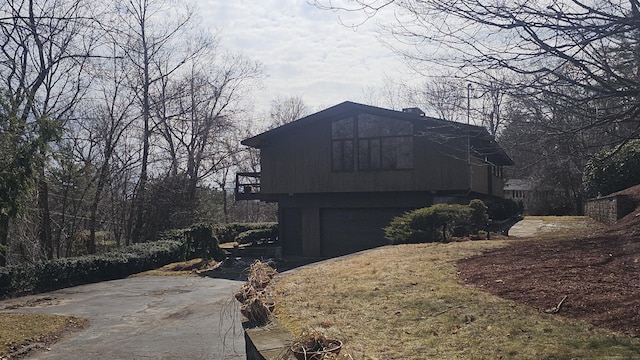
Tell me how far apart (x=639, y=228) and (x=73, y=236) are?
25183mm

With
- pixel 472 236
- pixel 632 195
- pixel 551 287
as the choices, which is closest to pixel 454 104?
pixel 551 287

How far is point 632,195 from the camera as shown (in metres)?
18.0

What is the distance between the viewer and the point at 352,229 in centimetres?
2666

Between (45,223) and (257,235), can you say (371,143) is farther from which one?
(45,223)

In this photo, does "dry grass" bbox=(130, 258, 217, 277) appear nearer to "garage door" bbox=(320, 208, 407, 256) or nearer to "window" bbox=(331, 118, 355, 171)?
"garage door" bbox=(320, 208, 407, 256)

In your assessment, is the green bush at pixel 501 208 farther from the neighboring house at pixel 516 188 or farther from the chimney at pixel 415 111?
the neighboring house at pixel 516 188

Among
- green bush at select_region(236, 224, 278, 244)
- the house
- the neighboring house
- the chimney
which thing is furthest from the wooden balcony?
the neighboring house

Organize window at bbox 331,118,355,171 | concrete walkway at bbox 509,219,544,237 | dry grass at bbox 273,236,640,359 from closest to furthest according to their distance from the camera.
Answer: dry grass at bbox 273,236,640,359 → concrete walkway at bbox 509,219,544,237 → window at bbox 331,118,355,171

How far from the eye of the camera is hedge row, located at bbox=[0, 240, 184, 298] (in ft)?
57.3

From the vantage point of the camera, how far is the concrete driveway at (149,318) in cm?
901

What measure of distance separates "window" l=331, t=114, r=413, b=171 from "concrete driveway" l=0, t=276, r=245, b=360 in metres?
8.81

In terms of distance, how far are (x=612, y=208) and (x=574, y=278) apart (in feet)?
45.4

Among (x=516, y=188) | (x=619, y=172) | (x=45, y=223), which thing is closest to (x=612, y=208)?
(x=619, y=172)

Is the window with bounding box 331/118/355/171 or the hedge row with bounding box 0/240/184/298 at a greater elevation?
the window with bounding box 331/118/355/171
